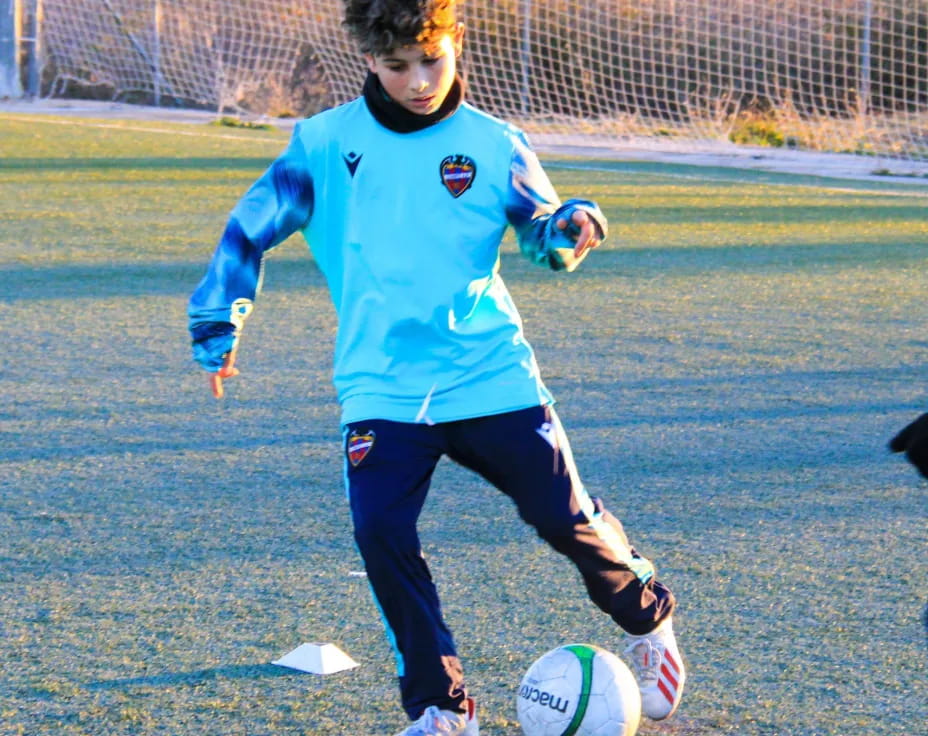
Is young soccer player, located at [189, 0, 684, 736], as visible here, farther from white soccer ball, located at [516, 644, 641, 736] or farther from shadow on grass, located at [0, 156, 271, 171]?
shadow on grass, located at [0, 156, 271, 171]

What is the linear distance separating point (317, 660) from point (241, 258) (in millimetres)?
927

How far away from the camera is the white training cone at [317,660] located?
3.10m

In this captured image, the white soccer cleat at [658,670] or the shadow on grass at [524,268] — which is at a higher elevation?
the white soccer cleat at [658,670]

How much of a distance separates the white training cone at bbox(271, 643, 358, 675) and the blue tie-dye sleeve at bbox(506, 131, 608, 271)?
1.00 meters

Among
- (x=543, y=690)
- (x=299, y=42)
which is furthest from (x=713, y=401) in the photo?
(x=299, y=42)

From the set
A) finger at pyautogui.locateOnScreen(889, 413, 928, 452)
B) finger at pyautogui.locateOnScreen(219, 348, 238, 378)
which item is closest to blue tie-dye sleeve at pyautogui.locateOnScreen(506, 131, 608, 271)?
finger at pyautogui.locateOnScreen(219, 348, 238, 378)

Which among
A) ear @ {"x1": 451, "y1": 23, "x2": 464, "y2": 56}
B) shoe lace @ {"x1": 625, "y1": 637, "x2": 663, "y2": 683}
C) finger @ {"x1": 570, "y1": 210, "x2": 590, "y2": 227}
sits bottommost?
shoe lace @ {"x1": 625, "y1": 637, "x2": 663, "y2": 683}

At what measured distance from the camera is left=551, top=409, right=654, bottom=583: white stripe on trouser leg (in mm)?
2812

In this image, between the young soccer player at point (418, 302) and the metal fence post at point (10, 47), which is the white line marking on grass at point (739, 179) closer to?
the metal fence post at point (10, 47)

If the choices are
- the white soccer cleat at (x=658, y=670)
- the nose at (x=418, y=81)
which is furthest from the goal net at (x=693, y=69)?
the nose at (x=418, y=81)

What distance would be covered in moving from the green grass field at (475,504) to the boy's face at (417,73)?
→ 4.08 feet

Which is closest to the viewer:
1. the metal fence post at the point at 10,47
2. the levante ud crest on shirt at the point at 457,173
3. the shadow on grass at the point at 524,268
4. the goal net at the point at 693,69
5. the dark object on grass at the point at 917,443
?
the dark object on grass at the point at 917,443

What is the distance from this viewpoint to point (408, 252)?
9.02ft

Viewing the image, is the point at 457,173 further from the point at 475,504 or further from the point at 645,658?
the point at 475,504
